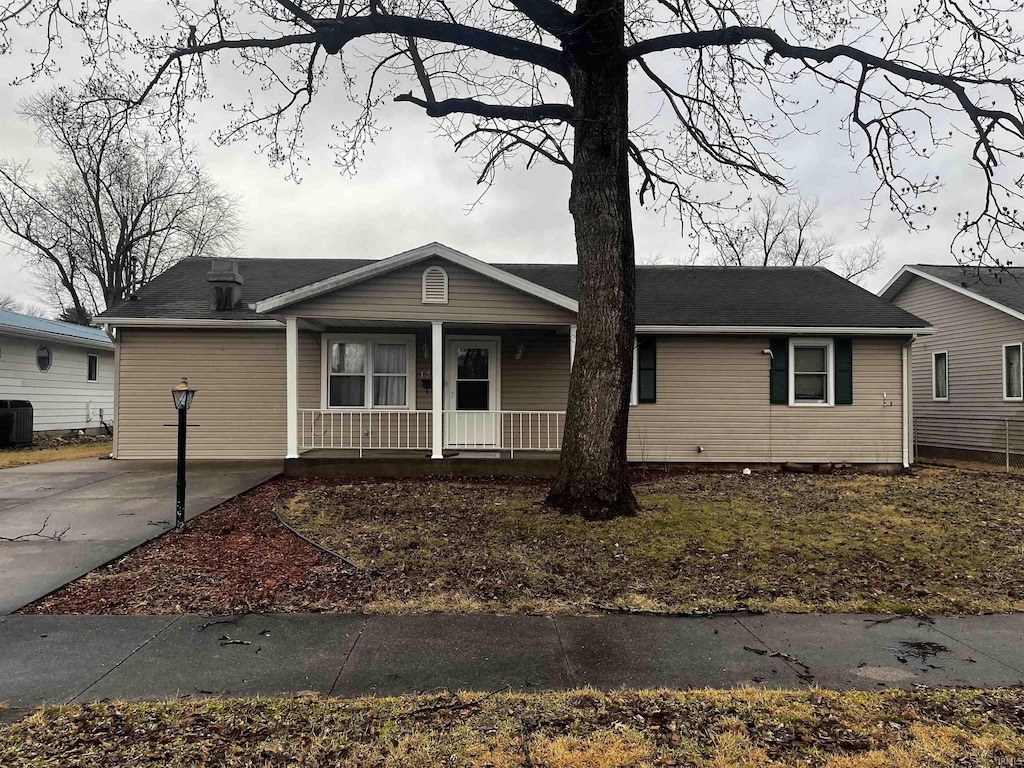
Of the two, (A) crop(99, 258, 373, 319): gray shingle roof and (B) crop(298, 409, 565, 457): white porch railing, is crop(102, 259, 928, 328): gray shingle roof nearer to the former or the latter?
(A) crop(99, 258, 373, 319): gray shingle roof

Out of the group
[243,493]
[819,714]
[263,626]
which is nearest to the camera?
[819,714]

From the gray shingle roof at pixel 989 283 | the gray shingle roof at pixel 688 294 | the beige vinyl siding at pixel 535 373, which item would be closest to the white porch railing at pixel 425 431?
the beige vinyl siding at pixel 535 373

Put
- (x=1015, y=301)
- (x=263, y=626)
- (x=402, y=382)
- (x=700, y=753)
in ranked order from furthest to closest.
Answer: (x=1015, y=301), (x=402, y=382), (x=263, y=626), (x=700, y=753)

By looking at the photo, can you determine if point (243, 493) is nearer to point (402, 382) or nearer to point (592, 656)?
point (402, 382)

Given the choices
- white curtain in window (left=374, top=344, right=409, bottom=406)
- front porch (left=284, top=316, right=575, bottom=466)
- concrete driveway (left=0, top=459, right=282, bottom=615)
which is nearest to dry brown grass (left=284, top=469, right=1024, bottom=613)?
concrete driveway (left=0, top=459, right=282, bottom=615)

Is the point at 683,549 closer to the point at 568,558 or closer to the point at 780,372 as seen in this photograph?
the point at 568,558

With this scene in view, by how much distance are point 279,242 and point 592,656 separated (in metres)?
38.7

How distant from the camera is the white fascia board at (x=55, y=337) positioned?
14984 mm

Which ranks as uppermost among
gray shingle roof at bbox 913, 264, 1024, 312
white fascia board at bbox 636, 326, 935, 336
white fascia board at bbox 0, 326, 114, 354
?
gray shingle roof at bbox 913, 264, 1024, 312

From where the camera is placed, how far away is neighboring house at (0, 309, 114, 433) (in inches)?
610

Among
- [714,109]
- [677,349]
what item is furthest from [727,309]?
[714,109]

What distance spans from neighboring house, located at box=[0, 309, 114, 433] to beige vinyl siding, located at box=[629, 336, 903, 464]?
14.9 meters

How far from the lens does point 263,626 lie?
405 cm

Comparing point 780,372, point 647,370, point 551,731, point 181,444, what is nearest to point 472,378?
point 647,370
